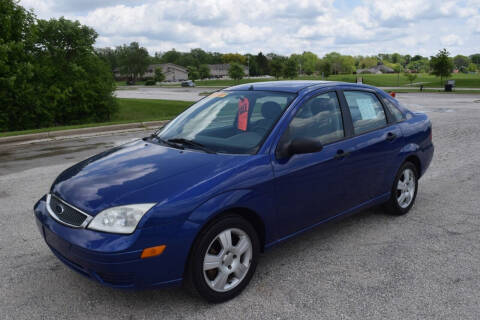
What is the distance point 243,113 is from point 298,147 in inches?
30.2

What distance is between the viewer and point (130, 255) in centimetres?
282

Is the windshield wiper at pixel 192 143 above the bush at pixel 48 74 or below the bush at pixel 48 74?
below

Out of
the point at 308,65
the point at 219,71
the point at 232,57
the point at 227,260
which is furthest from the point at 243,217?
the point at 232,57

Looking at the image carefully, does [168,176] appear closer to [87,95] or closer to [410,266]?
[410,266]

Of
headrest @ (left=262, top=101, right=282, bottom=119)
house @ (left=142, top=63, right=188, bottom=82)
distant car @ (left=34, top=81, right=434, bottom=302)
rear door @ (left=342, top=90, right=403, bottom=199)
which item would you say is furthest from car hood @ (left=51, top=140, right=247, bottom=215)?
house @ (left=142, top=63, right=188, bottom=82)

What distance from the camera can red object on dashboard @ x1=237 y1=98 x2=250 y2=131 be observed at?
3.92 meters

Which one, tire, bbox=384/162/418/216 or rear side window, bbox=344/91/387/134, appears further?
tire, bbox=384/162/418/216

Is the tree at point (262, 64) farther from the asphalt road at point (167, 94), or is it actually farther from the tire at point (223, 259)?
the tire at point (223, 259)

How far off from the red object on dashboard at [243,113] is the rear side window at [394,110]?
1810 mm

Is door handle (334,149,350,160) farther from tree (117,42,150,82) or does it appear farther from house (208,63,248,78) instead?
house (208,63,248,78)

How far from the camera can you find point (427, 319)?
3.06 meters

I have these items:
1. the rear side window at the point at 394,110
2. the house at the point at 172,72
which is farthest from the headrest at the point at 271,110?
the house at the point at 172,72

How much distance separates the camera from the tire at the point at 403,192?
5.06 metres

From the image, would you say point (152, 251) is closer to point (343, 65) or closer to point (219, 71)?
point (343, 65)
